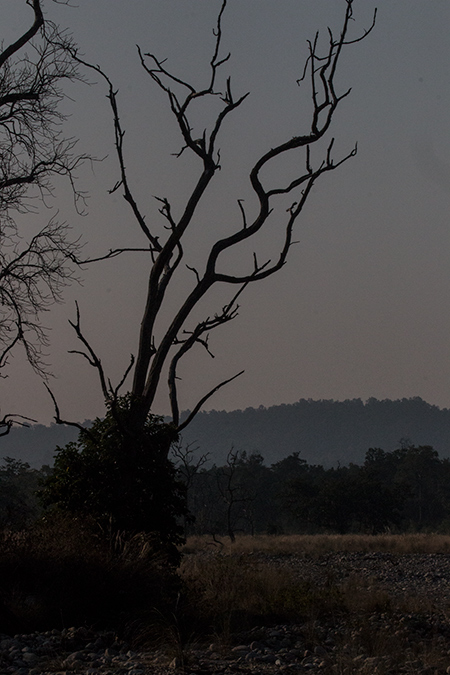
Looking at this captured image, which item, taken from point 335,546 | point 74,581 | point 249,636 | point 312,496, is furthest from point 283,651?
point 312,496

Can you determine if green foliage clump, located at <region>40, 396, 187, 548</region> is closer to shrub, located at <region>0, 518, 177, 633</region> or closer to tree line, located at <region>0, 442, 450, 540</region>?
shrub, located at <region>0, 518, 177, 633</region>

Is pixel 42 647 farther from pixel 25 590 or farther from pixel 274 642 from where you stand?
pixel 274 642

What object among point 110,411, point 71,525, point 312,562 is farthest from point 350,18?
point 312,562

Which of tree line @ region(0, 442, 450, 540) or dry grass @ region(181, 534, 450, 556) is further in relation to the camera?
tree line @ region(0, 442, 450, 540)

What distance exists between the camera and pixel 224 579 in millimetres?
10367

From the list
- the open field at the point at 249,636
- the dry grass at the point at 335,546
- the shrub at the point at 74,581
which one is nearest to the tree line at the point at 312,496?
the dry grass at the point at 335,546

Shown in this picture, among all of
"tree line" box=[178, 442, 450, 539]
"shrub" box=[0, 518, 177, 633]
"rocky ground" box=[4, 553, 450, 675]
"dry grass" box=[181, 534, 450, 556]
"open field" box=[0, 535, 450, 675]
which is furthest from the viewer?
"tree line" box=[178, 442, 450, 539]

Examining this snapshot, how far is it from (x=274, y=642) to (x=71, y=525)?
125 inches

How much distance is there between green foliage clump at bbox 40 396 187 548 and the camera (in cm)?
980

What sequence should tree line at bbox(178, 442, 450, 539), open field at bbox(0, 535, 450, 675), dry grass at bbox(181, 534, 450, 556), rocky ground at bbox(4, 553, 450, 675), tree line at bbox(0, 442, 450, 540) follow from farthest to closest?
tree line at bbox(178, 442, 450, 539) → tree line at bbox(0, 442, 450, 540) → dry grass at bbox(181, 534, 450, 556) → open field at bbox(0, 535, 450, 675) → rocky ground at bbox(4, 553, 450, 675)

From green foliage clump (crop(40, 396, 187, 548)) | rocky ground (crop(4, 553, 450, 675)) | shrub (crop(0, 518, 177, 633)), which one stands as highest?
green foliage clump (crop(40, 396, 187, 548))

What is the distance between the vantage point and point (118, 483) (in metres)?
9.95

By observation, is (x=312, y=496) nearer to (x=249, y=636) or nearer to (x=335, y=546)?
(x=335, y=546)

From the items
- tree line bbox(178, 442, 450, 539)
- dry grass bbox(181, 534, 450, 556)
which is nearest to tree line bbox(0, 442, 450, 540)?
tree line bbox(178, 442, 450, 539)
